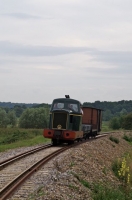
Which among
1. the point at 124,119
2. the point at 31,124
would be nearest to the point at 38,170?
the point at 124,119

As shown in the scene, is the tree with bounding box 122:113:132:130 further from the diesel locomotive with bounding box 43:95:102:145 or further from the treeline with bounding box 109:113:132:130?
the diesel locomotive with bounding box 43:95:102:145

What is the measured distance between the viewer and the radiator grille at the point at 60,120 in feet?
84.7

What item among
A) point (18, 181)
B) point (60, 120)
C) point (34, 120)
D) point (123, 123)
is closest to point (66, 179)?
point (18, 181)

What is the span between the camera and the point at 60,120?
25.9 metres

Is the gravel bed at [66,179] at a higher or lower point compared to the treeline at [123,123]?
lower

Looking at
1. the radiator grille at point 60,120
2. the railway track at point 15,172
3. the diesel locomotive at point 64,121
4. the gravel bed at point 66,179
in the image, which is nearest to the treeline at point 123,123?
the diesel locomotive at point 64,121

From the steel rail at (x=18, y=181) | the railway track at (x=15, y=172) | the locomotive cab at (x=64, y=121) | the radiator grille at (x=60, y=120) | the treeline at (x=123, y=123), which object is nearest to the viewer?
the steel rail at (x=18, y=181)

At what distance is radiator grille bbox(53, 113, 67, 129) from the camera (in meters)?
25.8

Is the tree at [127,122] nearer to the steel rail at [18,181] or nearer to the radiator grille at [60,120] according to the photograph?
the radiator grille at [60,120]

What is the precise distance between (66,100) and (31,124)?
79.6 metres

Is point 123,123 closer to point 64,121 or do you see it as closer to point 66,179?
point 64,121

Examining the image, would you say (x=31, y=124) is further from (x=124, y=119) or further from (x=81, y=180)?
(x=81, y=180)

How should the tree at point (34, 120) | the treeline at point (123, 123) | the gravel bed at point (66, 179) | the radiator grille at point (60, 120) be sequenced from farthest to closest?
Result: the tree at point (34, 120) < the treeline at point (123, 123) < the radiator grille at point (60, 120) < the gravel bed at point (66, 179)

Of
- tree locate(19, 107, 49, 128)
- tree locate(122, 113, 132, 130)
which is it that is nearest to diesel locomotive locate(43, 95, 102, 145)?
tree locate(122, 113, 132, 130)
